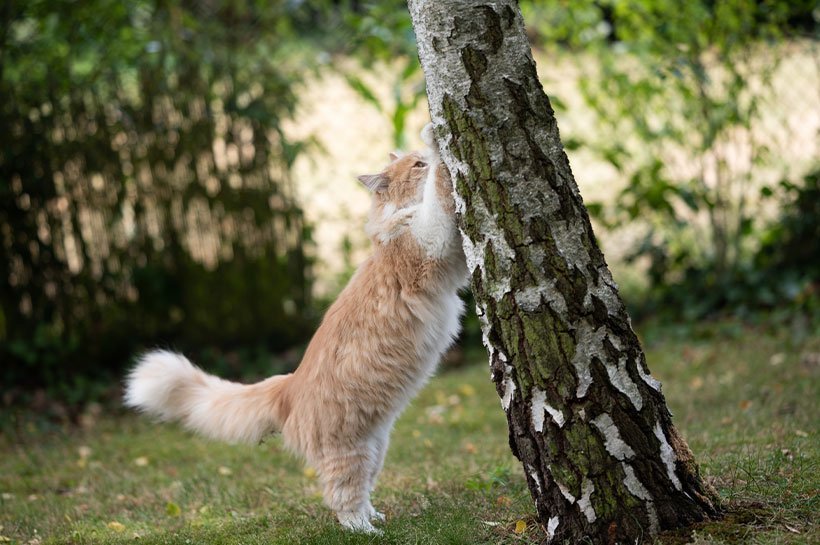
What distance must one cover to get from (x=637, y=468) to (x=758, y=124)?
16.6ft

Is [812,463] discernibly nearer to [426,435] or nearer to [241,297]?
[426,435]

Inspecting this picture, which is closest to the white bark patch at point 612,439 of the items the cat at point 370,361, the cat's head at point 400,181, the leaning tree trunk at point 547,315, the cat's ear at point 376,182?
the leaning tree trunk at point 547,315

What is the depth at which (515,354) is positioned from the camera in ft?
8.64

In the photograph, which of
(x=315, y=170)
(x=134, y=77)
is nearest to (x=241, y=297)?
(x=315, y=170)

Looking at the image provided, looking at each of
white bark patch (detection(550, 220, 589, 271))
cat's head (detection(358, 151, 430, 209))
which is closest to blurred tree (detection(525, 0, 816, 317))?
cat's head (detection(358, 151, 430, 209))

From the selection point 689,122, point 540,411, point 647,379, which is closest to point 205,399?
point 540,411

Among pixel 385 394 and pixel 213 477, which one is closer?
pixel 385 394

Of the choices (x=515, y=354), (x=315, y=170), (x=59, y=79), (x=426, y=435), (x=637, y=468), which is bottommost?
(x=426, y=435)

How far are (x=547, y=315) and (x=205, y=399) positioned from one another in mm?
1750

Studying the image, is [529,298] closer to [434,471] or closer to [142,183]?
[434,471]

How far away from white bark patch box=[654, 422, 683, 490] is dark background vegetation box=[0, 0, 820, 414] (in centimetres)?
404

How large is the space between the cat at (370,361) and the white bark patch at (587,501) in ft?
3.05

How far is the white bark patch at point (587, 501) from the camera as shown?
2.56m

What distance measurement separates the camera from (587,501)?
2570mm
